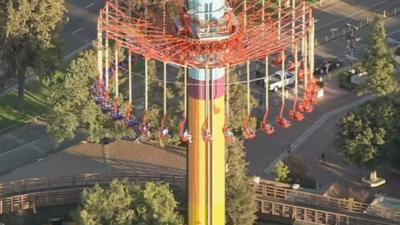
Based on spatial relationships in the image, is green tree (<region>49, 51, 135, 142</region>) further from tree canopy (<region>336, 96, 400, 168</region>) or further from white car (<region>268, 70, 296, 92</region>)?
white car (<region>268, 70, 296, 92</region>)

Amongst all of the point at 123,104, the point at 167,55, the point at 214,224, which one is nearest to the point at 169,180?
the point at 123,104

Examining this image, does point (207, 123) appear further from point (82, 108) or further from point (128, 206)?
point (82, 108)

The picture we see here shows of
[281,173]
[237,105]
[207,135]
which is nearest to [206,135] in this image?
[207,135]

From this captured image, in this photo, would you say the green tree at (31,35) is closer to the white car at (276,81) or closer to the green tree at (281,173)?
the white car at (276,81)

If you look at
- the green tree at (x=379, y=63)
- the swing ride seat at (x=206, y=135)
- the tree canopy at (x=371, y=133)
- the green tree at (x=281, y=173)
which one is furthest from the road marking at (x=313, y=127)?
the swing ride seat at (x=206, y=135)

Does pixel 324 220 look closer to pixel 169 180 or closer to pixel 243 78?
pixel 169 180

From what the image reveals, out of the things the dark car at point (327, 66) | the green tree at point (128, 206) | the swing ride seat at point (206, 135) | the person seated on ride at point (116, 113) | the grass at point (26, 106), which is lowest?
the green tree at point (128, 206)
